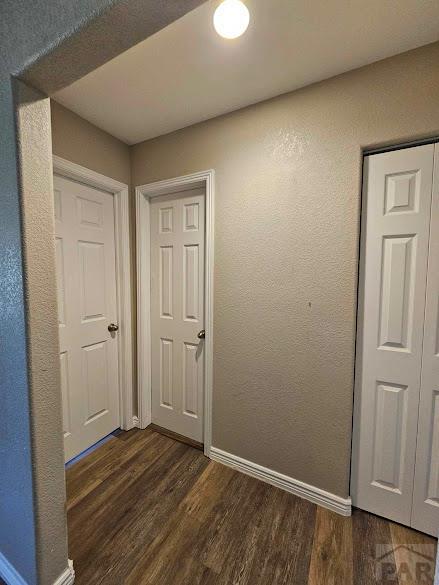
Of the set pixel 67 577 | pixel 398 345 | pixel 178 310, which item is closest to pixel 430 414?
pixel 398 345

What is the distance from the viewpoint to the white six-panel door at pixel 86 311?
1.67m

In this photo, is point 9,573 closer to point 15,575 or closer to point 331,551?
point 15,575

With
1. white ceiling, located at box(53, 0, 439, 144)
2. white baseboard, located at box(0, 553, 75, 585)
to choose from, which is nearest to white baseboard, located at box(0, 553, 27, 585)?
white baseboard, located at box(0, 553, 75, 585)

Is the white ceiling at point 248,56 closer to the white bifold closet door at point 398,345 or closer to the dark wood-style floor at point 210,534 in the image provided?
the white bifold closet door at point 398,345

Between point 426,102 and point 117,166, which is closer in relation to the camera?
point 426,102

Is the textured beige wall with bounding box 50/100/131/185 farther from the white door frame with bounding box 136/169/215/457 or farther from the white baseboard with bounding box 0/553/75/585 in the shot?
the white baseboard with bounding box 0/553/75/585

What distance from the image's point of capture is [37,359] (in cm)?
91

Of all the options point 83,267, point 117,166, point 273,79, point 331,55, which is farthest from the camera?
point 117,166

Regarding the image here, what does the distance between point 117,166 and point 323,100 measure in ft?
4.79

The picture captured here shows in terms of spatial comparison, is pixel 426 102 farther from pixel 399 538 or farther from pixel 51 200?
pixel 399 538

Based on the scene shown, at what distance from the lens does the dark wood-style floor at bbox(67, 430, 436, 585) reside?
1.09 metres

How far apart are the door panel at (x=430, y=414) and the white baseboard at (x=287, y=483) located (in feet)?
1.14

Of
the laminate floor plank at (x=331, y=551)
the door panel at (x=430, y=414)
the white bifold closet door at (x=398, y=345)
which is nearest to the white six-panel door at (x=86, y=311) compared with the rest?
the laminate floor plank at (x=331, y=551)

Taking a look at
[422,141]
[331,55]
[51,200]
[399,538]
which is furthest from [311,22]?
[399,538]
